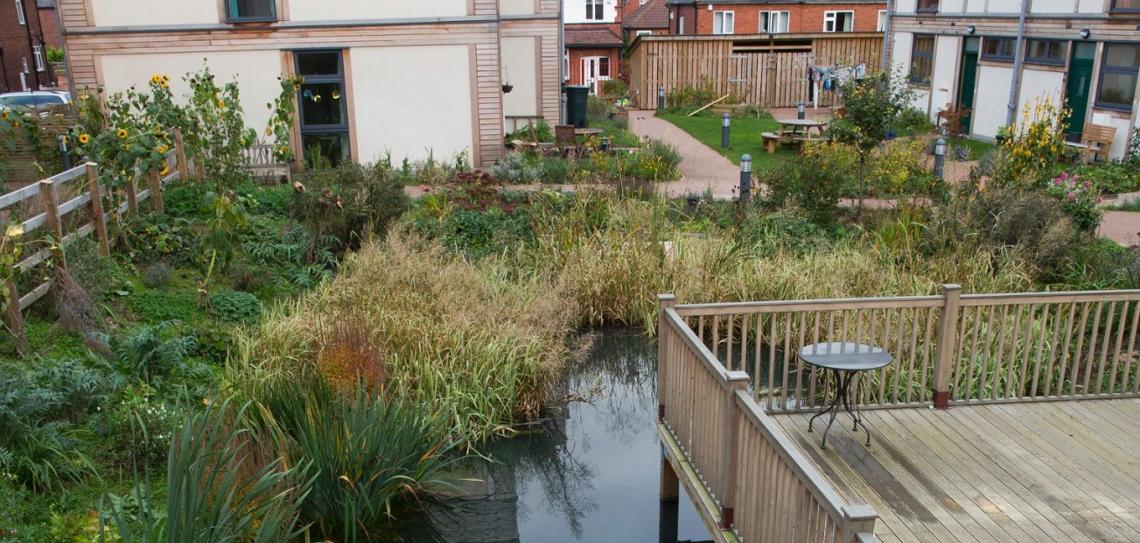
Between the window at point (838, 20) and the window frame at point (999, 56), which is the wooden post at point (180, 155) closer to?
the window frame at point (999, 56)

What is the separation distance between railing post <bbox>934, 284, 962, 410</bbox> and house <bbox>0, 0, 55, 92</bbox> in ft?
124

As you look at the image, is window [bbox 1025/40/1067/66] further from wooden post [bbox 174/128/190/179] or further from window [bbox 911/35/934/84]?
wooden post [bbox 174/128/190/179]

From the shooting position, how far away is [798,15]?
33.1 meters

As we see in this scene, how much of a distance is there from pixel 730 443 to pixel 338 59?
13.1m

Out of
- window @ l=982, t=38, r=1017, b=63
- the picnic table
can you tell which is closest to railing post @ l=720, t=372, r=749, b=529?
the picnic table

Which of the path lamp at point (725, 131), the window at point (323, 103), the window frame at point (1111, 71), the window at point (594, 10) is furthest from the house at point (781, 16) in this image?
the window at point (323, 103)

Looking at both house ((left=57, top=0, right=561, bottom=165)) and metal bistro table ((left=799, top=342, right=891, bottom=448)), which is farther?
house ((left=57, top=0, right=561, bottom=165))

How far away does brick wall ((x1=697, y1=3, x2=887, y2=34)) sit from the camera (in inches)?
1291

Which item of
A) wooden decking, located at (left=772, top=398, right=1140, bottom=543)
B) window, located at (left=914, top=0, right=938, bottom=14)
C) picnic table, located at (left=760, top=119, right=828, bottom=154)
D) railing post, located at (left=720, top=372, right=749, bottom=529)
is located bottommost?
wooden decking, located at (left=772, top=398, right=1140, bottom=543)

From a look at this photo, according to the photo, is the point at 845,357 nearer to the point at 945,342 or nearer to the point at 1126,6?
the point at 945,342

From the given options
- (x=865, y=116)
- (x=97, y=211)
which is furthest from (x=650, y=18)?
(x=97, y=211)

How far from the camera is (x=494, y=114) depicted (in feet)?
53.3

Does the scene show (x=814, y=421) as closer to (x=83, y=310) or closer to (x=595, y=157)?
(x=83, y=310)

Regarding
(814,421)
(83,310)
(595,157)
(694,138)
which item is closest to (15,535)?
(83,310)
